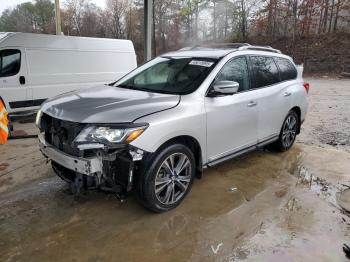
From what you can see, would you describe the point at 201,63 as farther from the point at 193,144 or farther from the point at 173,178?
the point at 173,178

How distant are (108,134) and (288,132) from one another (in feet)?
11.6

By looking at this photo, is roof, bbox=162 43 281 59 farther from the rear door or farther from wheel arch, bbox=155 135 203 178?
wheel arch, bbox=155 135 203 178

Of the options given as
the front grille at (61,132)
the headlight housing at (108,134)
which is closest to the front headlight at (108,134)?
the headlight housing at (108,134)

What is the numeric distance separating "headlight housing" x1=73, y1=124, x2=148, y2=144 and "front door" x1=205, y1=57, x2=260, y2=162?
1.05 metres

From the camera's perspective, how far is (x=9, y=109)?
306 inches

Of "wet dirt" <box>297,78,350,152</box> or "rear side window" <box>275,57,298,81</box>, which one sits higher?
"rear side window" <box>275,57,298,81</box>

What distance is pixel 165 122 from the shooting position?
10.6 feet

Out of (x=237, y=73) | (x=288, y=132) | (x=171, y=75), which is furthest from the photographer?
(x=288, y=132)

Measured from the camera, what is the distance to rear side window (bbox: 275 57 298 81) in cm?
523

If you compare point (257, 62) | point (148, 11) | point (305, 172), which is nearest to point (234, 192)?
point (305, 172)

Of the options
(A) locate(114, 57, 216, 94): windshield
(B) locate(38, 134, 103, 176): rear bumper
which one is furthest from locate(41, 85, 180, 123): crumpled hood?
(B) locate(38, 134, 103, 176): rear bumper

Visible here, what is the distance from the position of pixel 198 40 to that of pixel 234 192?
28642 mm

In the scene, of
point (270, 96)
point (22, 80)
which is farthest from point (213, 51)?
point (22, 80)

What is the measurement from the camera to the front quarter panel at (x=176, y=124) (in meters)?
3.09
